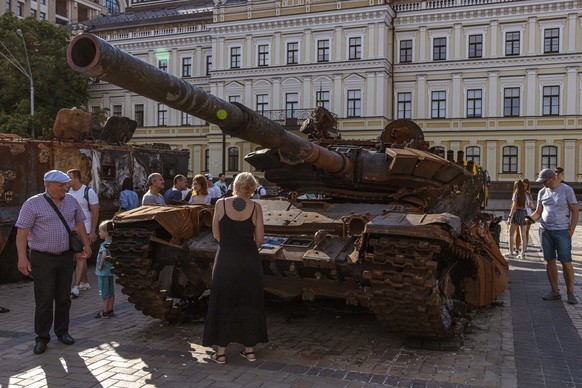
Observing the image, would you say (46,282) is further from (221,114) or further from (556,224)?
(556,224)

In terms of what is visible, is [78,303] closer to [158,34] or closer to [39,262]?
[39,262]

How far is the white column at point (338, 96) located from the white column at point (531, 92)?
11.1m

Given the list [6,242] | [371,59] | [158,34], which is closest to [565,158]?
[371,59]

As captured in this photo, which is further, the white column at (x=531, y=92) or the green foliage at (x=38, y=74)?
the white column at (x=531, y=92)

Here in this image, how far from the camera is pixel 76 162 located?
38.7 feet

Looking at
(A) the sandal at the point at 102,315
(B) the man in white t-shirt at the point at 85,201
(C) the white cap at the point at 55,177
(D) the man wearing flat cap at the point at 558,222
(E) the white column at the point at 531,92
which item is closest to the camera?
(C) the white cap at the point at 55,177

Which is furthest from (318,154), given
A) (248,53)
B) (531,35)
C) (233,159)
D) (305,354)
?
(248,53)

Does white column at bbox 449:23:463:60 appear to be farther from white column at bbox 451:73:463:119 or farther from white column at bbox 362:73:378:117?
white column at bbox 362:73:378:117

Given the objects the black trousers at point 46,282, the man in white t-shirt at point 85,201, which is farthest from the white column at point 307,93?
the black trousers at point 46,282

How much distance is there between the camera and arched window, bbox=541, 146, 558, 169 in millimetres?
37219

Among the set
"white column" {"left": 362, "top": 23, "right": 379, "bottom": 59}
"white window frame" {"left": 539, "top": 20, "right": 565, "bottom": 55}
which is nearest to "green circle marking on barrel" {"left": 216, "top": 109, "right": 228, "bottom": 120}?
"white column" {"left": 362, "top": 23, "right": 379, "bottom": 59}

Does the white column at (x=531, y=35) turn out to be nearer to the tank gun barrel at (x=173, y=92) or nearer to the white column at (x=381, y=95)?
the white column at (x=381, y=95)

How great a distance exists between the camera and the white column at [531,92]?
37594mm

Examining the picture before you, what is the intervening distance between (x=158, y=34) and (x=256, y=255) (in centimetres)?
4392
